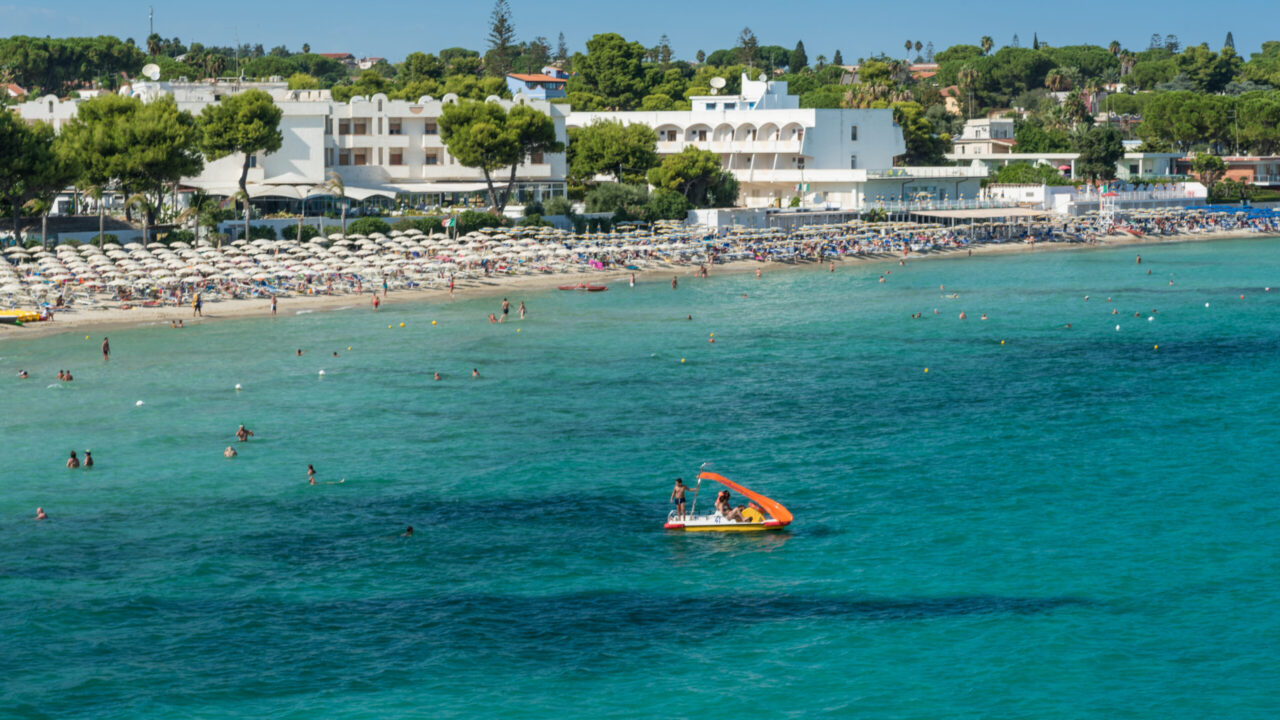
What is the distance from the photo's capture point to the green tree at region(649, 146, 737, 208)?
127 m

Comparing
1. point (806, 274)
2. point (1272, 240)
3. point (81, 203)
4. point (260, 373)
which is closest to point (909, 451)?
point (260, 373)

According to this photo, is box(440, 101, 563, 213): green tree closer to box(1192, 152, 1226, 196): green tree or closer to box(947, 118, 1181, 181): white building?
box(947, 118, 1181, 181): white building

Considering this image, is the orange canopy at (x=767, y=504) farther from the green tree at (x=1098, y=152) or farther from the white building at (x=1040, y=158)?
the green tree at (x=1098, y=152)

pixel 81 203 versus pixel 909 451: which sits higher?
pixel 81 203

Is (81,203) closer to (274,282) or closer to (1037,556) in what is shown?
(274,282)

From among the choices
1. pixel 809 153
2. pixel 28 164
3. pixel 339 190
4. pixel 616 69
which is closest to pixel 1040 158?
pixel 809 153

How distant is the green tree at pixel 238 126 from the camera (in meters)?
100

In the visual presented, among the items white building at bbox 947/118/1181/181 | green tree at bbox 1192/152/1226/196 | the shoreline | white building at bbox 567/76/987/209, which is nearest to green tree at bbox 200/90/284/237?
the shoreline

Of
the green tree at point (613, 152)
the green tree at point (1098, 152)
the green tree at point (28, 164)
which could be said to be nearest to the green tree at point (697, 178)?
the green tree at point (613, 152)

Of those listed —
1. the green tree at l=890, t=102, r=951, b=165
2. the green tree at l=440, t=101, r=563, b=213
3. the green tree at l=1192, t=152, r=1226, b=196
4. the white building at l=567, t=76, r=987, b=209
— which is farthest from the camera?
the green tree at l=1192, t=152, r=1226, b=196

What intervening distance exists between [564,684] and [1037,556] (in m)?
15.3

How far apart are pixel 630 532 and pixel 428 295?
53626 mm

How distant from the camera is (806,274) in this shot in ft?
352

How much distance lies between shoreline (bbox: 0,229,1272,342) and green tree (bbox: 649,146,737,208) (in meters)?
18.6
